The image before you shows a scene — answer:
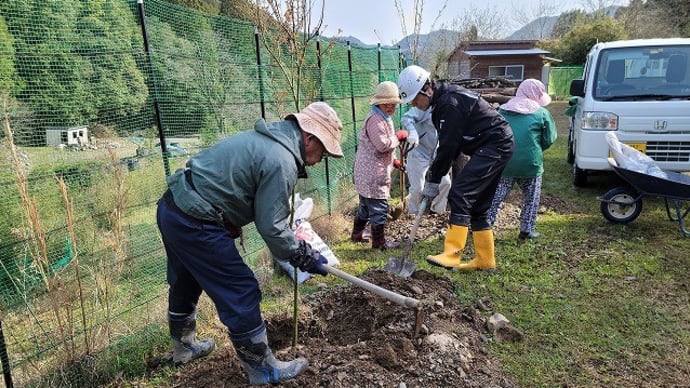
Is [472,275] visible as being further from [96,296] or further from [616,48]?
[616,48]

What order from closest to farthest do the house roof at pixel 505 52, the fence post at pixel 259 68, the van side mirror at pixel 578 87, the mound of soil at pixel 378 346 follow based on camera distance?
the mound of soil at pixel 378 346, the fence post at pixel 259 68, the van side mirror at pixel 578 87, the house roof at pixel 505 52

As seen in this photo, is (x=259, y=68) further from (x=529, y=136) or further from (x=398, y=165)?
(x=529, y=136)

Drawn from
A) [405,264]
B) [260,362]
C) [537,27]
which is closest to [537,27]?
[537,27]

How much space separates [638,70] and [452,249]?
4.71 meters

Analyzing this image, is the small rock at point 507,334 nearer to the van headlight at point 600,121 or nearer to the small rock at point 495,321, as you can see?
the small rock at point 495,321

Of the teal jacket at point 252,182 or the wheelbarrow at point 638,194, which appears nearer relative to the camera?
the teal jacket at point 252,182

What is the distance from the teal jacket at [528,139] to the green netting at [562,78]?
25328 mm

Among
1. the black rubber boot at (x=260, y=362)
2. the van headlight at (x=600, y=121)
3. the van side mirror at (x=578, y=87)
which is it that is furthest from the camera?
the van side mirror at (x=578, y=87)

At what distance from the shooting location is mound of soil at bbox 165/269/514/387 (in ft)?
9.49

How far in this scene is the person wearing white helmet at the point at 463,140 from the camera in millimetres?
4289

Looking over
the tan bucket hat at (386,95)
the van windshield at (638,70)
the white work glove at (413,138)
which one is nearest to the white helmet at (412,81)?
the tan bucket hat at (386,95)

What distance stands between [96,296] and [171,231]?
37.5 inches

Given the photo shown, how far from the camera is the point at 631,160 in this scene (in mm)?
5609

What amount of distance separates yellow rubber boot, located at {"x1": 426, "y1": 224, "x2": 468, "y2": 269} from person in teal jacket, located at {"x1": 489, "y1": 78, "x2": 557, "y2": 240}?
1.10m
